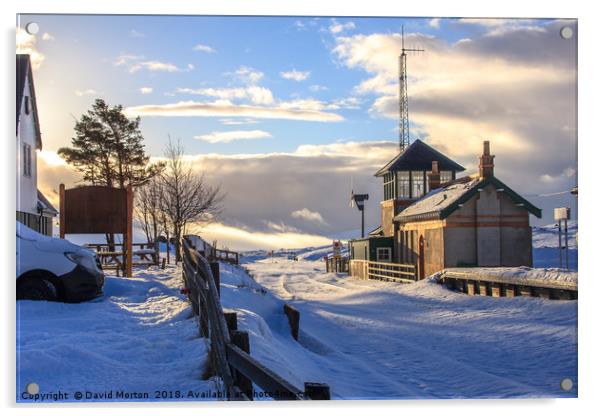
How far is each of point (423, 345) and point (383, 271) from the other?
19.3 meters

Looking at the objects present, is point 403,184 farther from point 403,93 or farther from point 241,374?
point 241,374

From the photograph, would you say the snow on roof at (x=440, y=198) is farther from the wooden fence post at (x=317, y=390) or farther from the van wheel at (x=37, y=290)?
the wooden fence post at (x=317, y=390)

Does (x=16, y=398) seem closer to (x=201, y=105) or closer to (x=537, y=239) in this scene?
(x=201, y=105)

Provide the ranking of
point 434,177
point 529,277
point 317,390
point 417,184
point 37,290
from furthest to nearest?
point 417,184 < point 434,177 < point 529,277 < point 37,290 < point 317,390

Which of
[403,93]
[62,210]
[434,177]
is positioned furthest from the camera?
[434,177]

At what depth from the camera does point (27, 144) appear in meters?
11.7

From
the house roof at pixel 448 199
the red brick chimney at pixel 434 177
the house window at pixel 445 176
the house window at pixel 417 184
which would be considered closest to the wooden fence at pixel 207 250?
the house roof at pixel 448 199

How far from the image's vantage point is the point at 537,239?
2850cm

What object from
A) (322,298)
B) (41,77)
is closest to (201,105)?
(41,77)

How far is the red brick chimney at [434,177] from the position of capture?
3186cm

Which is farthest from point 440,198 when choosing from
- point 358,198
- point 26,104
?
point 26,104

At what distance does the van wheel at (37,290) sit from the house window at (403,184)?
77.6 feet

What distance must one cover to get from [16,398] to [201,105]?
4.47 m

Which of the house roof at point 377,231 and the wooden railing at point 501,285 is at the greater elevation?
the house roof at point 377,231
